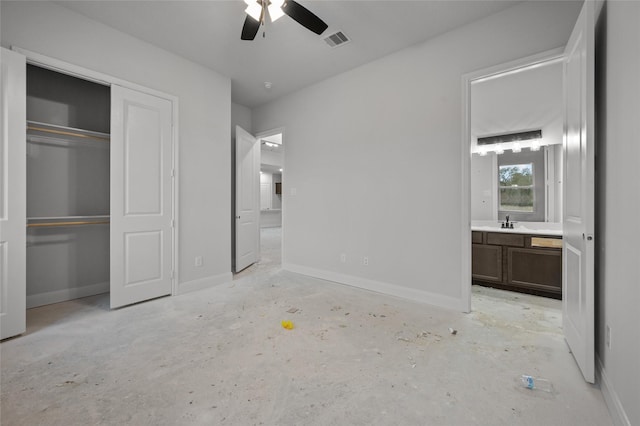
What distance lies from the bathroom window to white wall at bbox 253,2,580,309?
182 cm

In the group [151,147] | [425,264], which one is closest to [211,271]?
[151,147]

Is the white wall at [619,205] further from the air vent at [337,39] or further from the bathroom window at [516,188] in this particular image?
the bathroom window at [516,188]

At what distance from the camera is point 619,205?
1.45m

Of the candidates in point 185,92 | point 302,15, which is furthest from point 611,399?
point 185,92

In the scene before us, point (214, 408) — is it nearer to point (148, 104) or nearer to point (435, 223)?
point (435, 223)

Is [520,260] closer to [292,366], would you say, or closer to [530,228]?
[530,228]

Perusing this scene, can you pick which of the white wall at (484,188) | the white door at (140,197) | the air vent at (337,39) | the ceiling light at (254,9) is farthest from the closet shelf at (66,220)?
the white wall at (484,188)

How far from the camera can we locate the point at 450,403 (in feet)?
5.01

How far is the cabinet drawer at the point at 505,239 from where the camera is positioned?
3416mm

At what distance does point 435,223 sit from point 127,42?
13.2 ft

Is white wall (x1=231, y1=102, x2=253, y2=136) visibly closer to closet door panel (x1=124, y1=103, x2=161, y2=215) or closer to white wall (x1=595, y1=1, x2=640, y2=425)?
closet door panel (x1=124, y1=103, x2=161, y2=215)

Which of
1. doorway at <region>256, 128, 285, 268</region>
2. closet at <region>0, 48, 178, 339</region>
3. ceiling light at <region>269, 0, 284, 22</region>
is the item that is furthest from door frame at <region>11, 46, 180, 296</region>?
doorway at <region>256, 128, 285, 268</region>

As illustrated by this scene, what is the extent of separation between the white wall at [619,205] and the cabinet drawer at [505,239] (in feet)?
5.68

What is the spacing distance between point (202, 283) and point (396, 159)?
3025mm
